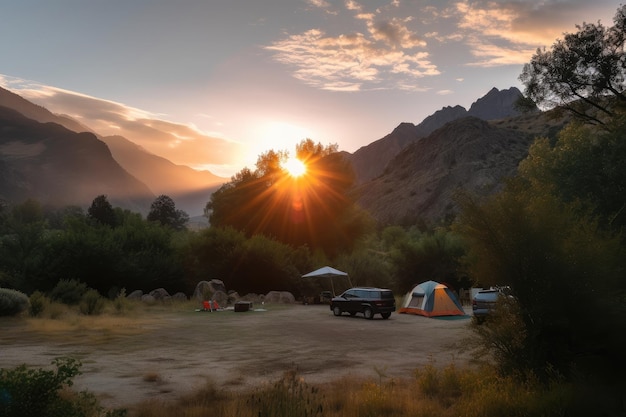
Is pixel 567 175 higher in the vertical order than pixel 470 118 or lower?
lower

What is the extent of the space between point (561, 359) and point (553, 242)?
7.37 ft

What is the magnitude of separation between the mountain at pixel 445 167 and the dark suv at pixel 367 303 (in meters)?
68.3

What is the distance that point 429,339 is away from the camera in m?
18.0

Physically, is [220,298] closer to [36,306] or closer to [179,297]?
[179,297]

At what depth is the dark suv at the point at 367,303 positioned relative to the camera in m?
26.3

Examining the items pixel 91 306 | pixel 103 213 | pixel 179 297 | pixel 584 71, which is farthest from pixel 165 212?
pixel 584 71

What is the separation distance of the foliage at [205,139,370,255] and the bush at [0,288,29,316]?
27046 millimetres

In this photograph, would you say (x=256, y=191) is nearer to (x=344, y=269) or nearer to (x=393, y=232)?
(x=344, y=269)

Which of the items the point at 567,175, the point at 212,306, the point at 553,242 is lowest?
the point at 212,306

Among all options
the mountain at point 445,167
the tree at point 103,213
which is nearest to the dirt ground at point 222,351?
the tree at point 103,213

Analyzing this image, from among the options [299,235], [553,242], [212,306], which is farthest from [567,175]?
[299,235]

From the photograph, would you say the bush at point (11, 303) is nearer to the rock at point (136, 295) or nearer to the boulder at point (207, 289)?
the rock at point (136, 295)

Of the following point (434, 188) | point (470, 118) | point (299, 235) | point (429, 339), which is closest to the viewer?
point (429, 339)

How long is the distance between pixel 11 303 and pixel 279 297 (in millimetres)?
18890
